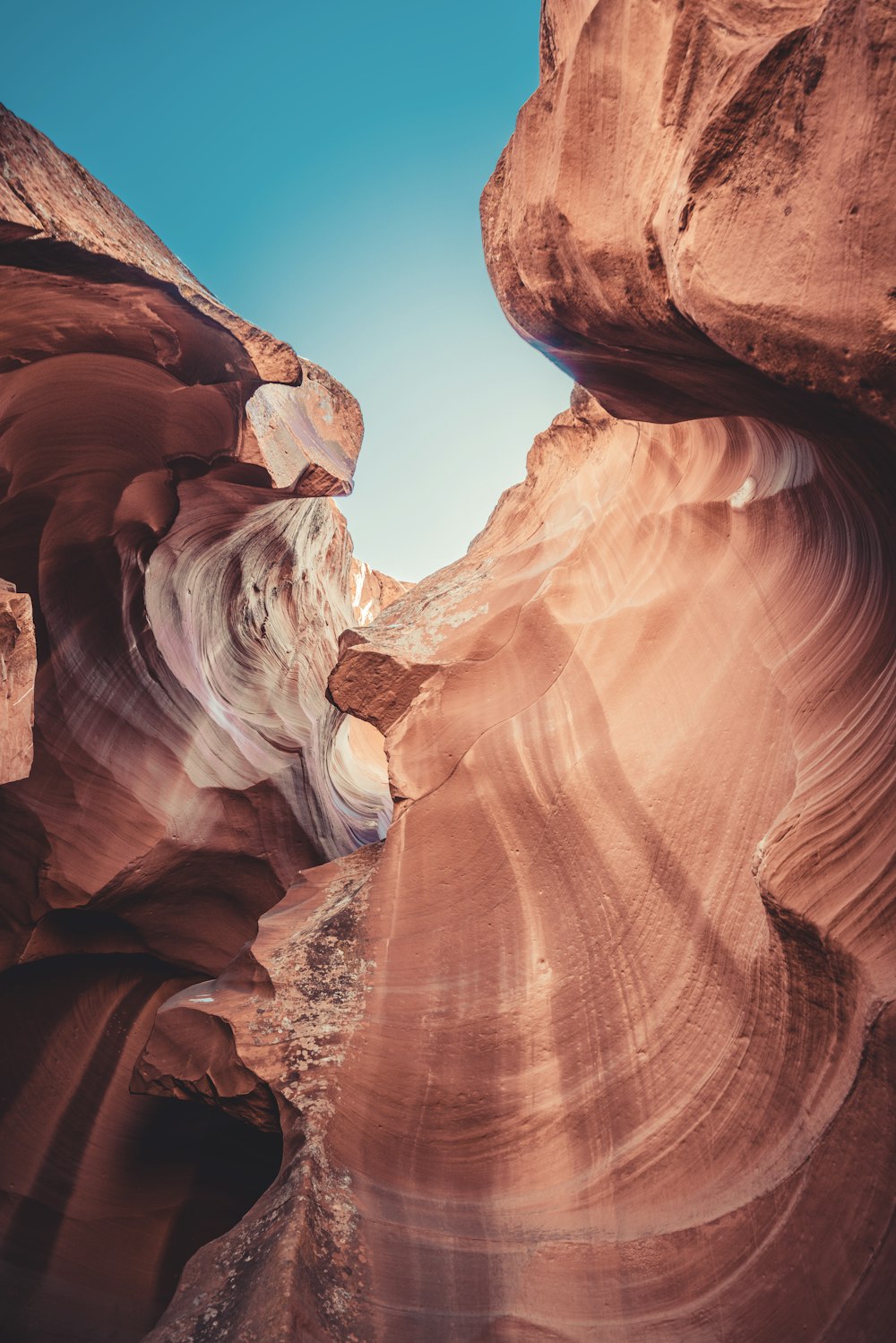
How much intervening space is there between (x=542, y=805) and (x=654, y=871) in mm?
1029

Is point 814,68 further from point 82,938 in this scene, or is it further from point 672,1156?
point 82,938

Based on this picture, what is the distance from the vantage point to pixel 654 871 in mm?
4859

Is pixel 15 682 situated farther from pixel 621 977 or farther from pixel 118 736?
pixel 621 977

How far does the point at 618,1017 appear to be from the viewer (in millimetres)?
4582

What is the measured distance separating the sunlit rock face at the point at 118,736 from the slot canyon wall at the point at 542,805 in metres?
0.05

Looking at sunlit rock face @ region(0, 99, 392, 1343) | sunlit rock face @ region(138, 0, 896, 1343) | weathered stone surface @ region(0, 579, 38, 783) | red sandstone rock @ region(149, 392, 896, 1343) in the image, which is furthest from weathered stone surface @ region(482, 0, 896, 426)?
weathered stone surface @ region(0, 579, 38, 783)

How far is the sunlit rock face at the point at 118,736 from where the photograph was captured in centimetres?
593

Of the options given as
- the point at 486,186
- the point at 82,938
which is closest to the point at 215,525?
the point at 82,938

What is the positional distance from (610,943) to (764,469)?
10.9 feet

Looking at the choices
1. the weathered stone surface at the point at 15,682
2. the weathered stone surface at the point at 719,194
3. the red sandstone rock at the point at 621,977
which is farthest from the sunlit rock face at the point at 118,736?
the weathered stone surface at the point at 719,194

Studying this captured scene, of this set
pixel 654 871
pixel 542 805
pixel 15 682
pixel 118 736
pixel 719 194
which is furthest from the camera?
pixel 118 736

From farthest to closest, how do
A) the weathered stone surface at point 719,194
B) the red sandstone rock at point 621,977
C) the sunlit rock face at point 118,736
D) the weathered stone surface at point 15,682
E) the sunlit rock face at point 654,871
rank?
the sunlit rock face at point 118,736
the weathered stone surface at point 15,682
the red sandstone rock at point 621,977
the sunlit rock face at point 654,871
the weathered stone surface at point 719,194

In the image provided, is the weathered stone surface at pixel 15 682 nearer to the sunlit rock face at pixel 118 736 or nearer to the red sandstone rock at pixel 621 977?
the sunlit rock face at pixel 118 736

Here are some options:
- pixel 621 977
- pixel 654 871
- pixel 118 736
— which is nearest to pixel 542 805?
pixel 654 871
